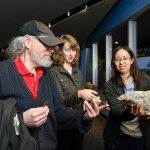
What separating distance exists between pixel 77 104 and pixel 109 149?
1.46 ft

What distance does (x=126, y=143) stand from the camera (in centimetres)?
206

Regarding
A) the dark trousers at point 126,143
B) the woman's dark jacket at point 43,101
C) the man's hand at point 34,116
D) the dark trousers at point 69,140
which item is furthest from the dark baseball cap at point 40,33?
the dark trousers at point 69,140

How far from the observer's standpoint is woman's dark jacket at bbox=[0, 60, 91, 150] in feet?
4.72

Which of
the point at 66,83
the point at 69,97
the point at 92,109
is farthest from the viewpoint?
the point at 66,83

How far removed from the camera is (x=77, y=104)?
2219 millimetres

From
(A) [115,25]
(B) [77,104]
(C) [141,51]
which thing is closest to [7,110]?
(B) [77,104]

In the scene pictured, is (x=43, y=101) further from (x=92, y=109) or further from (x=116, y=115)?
(x=116, y=115)

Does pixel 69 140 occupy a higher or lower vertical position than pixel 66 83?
lower

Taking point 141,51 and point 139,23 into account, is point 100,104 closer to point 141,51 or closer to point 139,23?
point 141,51

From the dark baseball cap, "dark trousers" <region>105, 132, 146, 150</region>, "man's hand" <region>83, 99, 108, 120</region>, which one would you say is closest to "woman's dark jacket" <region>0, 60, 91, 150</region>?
"man's hand" <region>83, 99, 108, 120</region>

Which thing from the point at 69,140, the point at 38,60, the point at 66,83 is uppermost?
the point at 38,60

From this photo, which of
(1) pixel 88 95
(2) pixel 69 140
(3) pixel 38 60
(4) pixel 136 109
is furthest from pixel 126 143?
(3) pixel 38 60

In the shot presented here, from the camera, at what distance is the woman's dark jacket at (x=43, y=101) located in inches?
56.7

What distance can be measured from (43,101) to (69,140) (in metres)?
1.20
